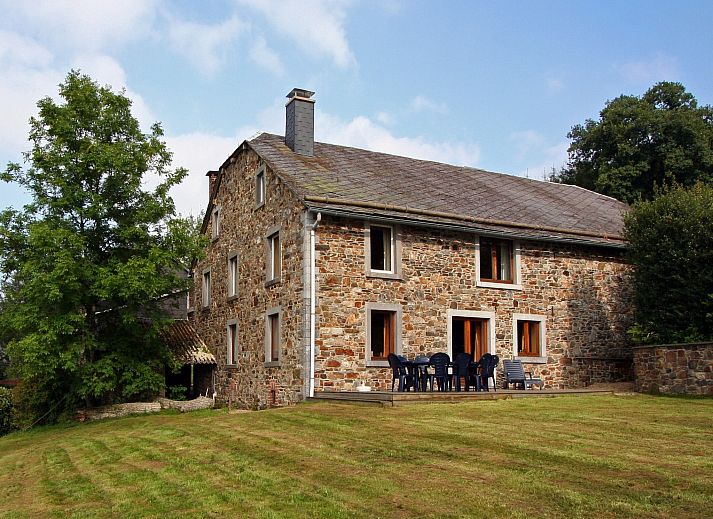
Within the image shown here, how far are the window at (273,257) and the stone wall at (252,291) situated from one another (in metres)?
0.26

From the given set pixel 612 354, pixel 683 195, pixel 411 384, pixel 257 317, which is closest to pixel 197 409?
pixel 257 317

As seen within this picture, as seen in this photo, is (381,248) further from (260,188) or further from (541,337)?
(541,337)

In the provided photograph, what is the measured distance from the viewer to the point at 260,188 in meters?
22.0

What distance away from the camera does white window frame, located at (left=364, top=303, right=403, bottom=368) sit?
18.1 m

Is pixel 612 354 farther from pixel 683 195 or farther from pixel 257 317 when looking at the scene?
pixel 257 317

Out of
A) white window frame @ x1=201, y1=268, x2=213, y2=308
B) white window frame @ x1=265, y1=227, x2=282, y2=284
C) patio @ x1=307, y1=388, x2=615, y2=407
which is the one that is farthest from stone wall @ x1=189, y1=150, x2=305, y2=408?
patio @ x1=307, y1=388, x2=615, y2=407

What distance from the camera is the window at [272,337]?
65.3ft

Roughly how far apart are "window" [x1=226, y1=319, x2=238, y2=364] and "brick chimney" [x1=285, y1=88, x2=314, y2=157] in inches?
234

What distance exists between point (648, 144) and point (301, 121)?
2158cm

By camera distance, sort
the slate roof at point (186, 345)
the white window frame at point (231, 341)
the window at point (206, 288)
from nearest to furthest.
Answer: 1. the white window frame at point (231, 341)
2. the slate roof at point (186, 345)
3. the window at point (206, 288)

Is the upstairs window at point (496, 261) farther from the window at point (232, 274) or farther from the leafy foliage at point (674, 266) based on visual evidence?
the window at point (232, 274)

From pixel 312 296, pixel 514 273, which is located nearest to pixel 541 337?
pixel 514 273

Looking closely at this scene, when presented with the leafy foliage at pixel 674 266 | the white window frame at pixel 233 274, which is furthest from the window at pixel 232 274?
the leafy foliage at pixel 674 266

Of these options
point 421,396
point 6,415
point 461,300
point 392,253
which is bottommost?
point 6,415
